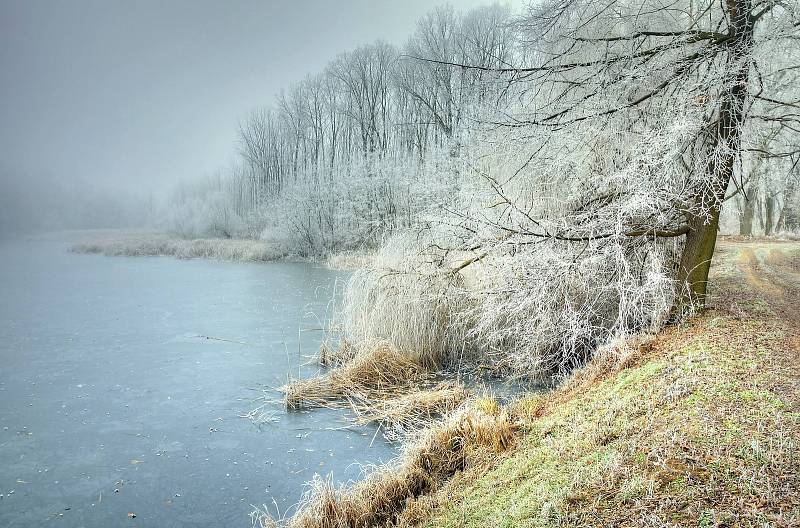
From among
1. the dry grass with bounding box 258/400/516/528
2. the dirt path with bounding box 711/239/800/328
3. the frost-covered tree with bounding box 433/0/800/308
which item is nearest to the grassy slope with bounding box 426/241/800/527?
the dry grass with bounding box 258/400/516/528

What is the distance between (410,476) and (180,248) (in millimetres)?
29426

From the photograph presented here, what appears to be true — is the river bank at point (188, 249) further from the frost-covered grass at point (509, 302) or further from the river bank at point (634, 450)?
the river bank at point (634, 450)

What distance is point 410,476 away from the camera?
16.1ft

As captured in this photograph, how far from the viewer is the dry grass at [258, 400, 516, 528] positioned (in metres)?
4.43

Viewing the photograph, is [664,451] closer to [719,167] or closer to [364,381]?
[719,167]

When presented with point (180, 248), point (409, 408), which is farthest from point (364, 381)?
point (180, 248)

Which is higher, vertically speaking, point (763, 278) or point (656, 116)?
Result: point (656, 116)

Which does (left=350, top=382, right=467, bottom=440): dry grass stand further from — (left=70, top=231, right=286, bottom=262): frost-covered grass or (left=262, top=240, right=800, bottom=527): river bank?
(left=70, top=231, right=286, bottom=262): frost-covered grass

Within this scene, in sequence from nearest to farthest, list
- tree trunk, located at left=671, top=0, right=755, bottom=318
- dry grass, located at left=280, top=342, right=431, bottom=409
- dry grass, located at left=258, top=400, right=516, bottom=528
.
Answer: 1. dry grass, located at left=258, top=400, right=516, bottom=528
2. tree trunk, located at left=671, top=0, right=755, bottom=318
3. dry grass, located at left=280, top=342, right=431, bottom=409

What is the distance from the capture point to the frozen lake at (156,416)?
5.36 meters

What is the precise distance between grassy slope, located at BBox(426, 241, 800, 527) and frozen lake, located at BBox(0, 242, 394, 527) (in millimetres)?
2148

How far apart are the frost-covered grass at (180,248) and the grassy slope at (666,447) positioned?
2501cm

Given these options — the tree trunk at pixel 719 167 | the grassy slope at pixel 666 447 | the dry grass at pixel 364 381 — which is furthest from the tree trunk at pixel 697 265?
the dry grass at pixel 364 381

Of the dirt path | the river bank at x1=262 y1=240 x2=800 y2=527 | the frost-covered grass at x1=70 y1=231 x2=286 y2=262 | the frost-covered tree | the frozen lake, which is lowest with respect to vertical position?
the frozen lake
